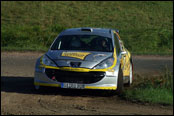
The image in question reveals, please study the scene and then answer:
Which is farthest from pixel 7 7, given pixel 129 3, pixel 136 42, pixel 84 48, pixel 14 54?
pixel 84 48

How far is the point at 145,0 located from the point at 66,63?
111 ft

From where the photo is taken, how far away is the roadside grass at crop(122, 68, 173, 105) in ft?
30.1

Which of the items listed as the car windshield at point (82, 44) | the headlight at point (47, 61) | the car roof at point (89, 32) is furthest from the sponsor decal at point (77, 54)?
the car roof at point (89, 32)

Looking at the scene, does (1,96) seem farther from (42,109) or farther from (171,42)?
(171,42)

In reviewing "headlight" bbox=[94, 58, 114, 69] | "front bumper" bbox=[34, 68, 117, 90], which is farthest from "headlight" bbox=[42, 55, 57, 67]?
"headlight" bbox=[94, 58, 114, 69]

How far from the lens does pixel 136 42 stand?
24641 millimetres

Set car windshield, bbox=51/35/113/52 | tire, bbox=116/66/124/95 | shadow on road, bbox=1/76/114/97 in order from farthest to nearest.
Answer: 1. car windshield, bbox=51/35/113/52
2. shadow on road, bbox=1/76/114/97
3. tire, bbox=116/66/124/95

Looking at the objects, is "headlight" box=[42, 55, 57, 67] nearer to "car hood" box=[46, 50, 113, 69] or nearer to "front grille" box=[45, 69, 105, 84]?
"car hood" box=[46, 50, 113, 69]

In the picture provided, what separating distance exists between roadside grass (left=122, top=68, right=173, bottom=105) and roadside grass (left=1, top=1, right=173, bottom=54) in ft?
34.6

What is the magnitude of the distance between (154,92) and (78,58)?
1.80 metres

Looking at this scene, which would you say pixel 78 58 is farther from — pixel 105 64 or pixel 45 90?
pixel 45 90

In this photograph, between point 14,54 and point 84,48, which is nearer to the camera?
point 84,48

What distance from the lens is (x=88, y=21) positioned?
3281 centimetres

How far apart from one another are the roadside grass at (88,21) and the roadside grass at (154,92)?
415 inches
